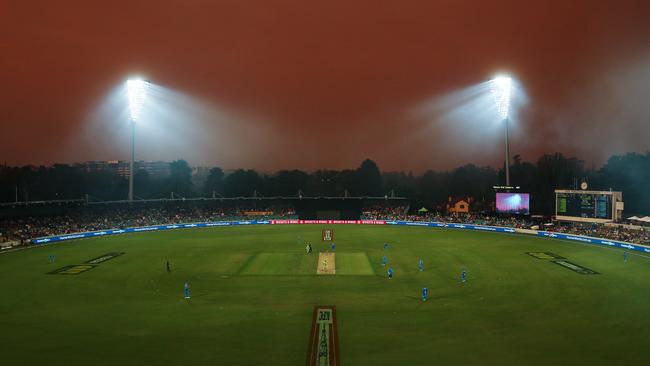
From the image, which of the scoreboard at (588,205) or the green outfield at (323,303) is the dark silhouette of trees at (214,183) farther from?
the scoreboard at (588,205)

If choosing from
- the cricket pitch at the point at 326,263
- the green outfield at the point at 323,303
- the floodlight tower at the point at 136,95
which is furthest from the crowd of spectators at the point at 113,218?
the cricket pitch at the point at 326,263

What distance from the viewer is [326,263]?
4369cm

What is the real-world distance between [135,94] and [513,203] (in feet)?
189

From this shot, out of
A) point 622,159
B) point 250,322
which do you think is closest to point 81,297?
point 250,322

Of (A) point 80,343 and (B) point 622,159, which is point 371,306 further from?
(B) point 622,159

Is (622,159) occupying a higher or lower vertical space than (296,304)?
higher

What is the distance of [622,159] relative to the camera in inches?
4122

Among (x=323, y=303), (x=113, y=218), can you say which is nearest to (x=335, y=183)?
(x=113, y=218)

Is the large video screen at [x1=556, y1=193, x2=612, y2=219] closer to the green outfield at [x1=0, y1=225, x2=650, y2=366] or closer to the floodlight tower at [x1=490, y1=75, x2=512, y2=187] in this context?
the floodlight tower at [x1=490, y1=75, x2=512, y2=187]

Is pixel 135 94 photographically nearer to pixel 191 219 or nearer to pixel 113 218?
pixel 113 218

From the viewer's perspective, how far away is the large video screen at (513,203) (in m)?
69.9

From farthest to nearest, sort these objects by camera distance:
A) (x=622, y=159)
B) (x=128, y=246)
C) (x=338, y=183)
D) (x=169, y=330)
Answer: (x=338, y=183), (x=622, y=159), (x=128, y=246), (x=169, y=330)

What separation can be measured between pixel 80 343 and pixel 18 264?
26330 mm

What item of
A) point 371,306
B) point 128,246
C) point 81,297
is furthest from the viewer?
point 128,246
